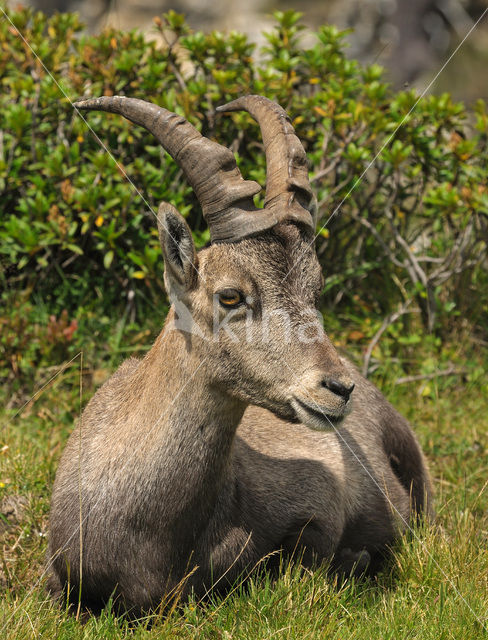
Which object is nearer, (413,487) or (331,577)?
(331,577)

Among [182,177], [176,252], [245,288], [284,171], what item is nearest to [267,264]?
[245,288]

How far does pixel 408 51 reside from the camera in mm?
16516

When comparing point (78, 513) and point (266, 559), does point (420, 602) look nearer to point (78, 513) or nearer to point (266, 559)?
point (266, 559)

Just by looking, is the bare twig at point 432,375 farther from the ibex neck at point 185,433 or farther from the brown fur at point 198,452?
the ibex neck at point 185,433

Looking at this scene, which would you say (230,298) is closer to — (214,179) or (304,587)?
(214,179)

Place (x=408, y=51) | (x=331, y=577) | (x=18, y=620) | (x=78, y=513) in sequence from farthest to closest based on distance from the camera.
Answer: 1. (x=408, y=51)
2. (x=331, y=577)
3. (x=78, y=513)
4. (x=18, y=620)

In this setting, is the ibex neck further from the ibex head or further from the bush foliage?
the bush foliage

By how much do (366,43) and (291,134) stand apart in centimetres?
1479

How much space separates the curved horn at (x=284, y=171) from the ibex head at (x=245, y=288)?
0.02m

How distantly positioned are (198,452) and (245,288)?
0.81 metres

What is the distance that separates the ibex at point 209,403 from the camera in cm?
386

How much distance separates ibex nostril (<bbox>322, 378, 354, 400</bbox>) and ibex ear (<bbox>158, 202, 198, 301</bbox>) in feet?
2.66

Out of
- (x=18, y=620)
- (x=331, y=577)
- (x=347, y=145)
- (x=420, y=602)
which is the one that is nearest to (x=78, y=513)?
(x=18, y=620)

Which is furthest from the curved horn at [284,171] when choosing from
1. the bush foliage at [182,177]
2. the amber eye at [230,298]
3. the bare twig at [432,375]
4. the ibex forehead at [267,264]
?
the bare twig at [432,375]
